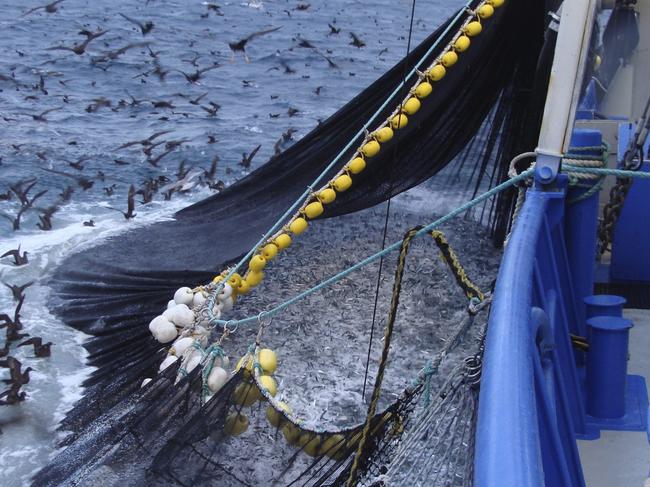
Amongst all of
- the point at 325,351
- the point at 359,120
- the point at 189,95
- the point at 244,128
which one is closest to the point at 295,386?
the point at 325,351

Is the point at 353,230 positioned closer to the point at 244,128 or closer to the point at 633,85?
the point at 633,85

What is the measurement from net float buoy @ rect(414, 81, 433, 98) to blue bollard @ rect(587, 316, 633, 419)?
10.4ft

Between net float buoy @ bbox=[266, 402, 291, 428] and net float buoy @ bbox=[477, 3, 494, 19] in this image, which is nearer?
net float buoy @ bbox=[266, 402, 291, 428]

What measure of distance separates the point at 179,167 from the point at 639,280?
8.58 metres

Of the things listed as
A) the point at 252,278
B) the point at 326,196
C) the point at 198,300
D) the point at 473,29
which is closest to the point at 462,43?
the point at 473,29

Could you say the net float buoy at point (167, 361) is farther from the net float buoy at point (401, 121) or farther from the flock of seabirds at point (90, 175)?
the net float buoy at point (401, 121)

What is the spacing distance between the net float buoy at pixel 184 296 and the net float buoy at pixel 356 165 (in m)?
1.54

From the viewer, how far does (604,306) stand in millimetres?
3855

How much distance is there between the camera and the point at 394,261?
7.56 metres

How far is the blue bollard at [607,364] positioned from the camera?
3564 mm

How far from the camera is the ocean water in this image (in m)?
6.98

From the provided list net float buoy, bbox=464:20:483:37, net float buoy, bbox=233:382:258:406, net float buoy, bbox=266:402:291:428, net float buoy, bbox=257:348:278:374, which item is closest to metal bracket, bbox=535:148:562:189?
net float buoy, bbox=266:402:291:428

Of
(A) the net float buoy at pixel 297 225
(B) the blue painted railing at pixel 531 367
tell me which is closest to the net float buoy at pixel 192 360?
(A) the net float buoy at pixel 297 225

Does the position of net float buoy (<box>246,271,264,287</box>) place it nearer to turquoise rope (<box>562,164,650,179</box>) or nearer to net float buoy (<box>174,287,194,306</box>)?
net float buoy (<box>174,287,194,306</box>)
